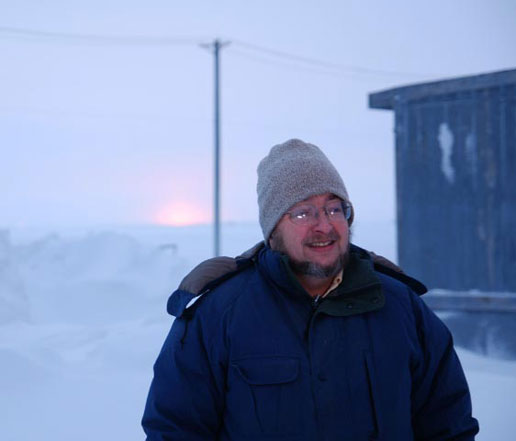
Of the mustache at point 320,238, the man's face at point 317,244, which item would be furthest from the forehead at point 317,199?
the mustache at point 320,238

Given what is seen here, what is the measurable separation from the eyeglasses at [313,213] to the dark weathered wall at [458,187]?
5.34 meters

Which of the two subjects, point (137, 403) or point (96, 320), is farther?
point (96, 320)

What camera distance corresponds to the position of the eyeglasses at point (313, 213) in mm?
2041

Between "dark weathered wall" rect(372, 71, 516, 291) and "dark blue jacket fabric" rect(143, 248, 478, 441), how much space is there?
5.32 metres

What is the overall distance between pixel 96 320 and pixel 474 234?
8.22 metres

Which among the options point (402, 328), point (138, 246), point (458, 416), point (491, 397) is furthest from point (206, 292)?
point (138, 246)

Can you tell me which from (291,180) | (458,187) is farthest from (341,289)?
(458,187)

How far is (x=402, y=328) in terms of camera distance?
6.39 ft

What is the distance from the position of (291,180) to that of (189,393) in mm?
745

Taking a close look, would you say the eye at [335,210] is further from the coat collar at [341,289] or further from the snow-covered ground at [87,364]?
the snow-covered ground at [87,364]

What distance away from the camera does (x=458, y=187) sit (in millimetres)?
7148

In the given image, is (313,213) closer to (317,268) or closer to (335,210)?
(335,210)

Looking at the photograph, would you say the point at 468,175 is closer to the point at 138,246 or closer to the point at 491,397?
the point at 491,397

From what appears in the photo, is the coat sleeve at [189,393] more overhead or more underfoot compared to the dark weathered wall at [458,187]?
more underfoot
